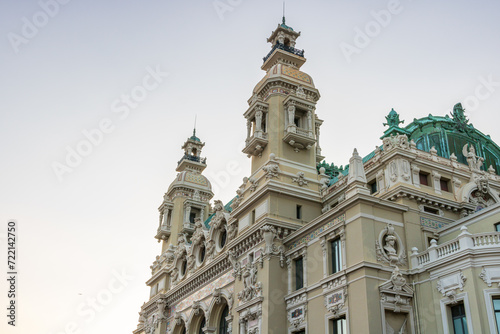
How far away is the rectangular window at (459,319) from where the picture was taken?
87.2 feet

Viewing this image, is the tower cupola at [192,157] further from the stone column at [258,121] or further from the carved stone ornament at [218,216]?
the stone column at [258,121]

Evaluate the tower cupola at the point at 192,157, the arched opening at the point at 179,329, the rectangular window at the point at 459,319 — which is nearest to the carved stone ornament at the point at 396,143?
the rectangular window at the point at 459,319

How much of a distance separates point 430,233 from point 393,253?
3687 mm

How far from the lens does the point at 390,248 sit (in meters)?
30.4

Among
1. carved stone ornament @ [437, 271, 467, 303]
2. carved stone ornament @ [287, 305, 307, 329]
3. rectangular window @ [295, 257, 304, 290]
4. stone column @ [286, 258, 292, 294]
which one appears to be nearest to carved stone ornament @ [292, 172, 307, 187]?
stone column @ [286, 258, 292, 294]

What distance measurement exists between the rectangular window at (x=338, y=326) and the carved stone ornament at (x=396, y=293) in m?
2.62

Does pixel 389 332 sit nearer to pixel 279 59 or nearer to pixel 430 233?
pixel 430 233

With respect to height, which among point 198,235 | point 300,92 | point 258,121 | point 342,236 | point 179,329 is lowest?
point 179,329

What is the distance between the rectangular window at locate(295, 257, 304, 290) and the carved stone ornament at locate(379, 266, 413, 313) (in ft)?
22.8

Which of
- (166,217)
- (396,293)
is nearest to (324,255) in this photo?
(396,293)

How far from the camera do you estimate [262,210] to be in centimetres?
3862

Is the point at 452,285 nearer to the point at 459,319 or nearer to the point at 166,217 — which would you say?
the point at 459,319

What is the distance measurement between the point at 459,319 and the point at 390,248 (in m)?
5.20

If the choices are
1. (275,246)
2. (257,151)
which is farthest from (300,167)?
(275,246)
